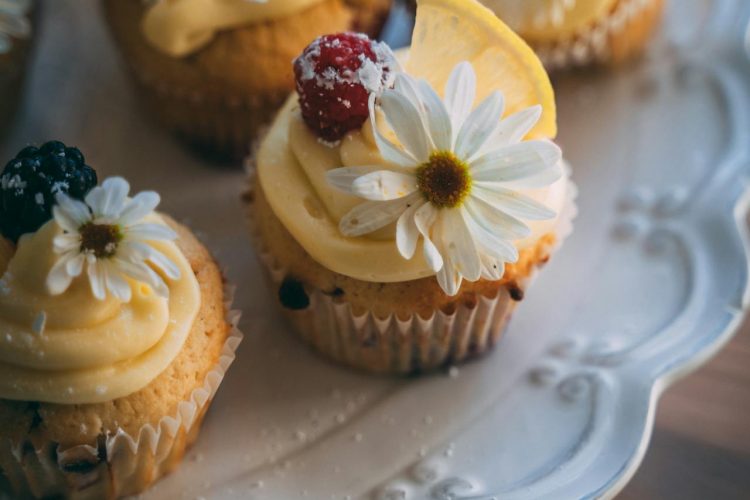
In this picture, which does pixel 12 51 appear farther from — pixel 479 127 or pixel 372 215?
pixel 479 127

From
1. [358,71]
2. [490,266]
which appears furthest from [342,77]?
[490,266]

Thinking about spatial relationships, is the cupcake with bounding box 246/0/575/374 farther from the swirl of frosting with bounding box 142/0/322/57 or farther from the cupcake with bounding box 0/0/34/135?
the cupcake with bounding box 0/0/34/135

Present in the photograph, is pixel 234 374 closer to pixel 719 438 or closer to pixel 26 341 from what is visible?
pixel 26 341

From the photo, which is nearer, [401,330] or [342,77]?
[342,77]

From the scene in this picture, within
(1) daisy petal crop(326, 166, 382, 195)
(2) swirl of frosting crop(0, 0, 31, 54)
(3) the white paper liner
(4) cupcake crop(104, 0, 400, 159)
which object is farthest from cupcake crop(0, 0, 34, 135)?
(1) daisy petal crop(326, 166, 382, 195)

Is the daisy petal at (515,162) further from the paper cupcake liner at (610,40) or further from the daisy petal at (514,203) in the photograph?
the paper cupcake liner at (610,40)

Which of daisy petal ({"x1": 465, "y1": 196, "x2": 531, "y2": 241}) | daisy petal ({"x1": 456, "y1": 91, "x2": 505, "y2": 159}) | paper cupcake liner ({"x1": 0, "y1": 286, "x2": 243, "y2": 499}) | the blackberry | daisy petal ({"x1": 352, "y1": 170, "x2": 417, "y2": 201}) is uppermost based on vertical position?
daisy petal ({"x1": 456, "y1": 91, "x2": 505, "y2": 159})

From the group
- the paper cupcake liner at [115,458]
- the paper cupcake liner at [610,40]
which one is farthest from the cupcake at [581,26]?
the paper cupcake liner at [115,458]
